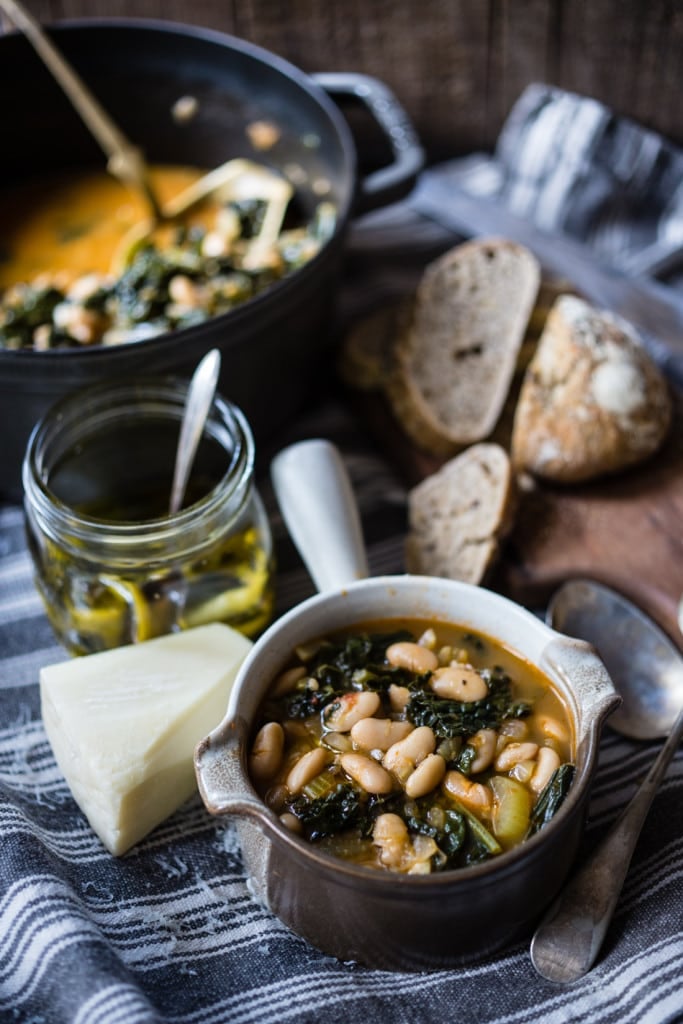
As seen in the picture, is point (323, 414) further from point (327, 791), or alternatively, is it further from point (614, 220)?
point (327, 791)

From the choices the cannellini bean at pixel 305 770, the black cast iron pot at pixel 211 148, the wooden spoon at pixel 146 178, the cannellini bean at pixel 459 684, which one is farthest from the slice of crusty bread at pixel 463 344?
the cannellini bean at pixel 305 770

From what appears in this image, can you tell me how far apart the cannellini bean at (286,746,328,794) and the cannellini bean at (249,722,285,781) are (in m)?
0.03

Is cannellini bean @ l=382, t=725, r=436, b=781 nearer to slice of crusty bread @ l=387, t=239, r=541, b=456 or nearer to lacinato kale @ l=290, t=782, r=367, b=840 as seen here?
lacinato kale @ l=290, t=782, r=367, b=840

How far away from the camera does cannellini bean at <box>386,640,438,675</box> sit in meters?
2.01

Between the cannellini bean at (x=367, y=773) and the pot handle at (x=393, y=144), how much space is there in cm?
143

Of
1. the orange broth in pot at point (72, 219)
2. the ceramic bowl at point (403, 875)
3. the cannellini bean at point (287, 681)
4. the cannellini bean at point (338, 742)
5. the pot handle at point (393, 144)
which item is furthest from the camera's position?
the orange broth in pot at point (72, 219)

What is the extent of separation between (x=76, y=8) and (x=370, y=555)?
7.08 feet

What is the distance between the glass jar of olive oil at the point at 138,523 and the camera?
6.96ft

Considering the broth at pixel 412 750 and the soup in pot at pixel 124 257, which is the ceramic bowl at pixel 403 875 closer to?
the broth at pixel 412 750

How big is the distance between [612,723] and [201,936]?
35.7 inches

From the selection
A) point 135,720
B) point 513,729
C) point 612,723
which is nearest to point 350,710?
point 513,729

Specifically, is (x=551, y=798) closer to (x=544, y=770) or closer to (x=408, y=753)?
(x=544, y=770)

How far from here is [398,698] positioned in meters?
1.96

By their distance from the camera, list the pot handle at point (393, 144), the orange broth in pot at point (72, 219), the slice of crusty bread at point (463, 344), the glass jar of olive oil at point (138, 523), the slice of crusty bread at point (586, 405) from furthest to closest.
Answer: the orange broth in pot at point (72, 219), the pot handle at point (393, 144), the slice of crusty bread at point (463, 344), the slice of crusty bread at point (586, 405), the glass jar of olive oil at point (138, 523)
